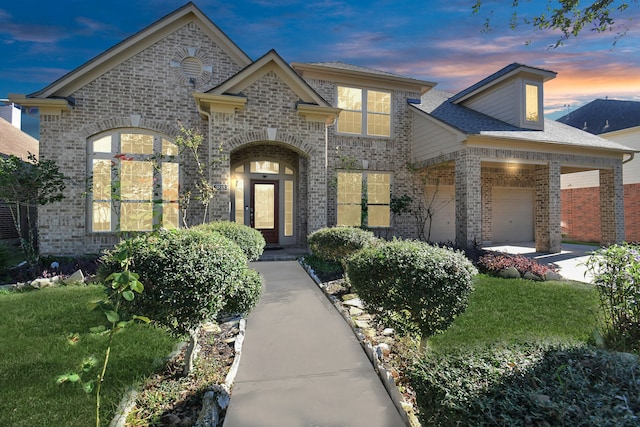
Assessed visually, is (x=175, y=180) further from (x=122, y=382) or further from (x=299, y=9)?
(x=122, y=382)

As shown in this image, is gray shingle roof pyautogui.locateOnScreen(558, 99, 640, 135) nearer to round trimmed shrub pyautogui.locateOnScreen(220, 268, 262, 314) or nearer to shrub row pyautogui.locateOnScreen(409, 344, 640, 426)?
shrub row pyautogui.locateOnScreen(409, 344, 640, 426)

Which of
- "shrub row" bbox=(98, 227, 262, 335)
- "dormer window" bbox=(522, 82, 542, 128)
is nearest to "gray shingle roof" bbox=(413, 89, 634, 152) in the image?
"dormer window" bbox=(522, 82, 542, 128)

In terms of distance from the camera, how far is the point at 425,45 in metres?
10.1

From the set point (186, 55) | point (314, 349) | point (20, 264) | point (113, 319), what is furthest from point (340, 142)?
point (113, 319)

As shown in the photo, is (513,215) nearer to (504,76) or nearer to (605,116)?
(504,76)

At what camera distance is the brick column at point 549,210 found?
11547 mm

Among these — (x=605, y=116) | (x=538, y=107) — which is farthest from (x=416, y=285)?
(x=605, y=116)

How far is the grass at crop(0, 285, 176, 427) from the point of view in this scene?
2.70 meters

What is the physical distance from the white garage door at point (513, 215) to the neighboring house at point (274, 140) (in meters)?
3.28

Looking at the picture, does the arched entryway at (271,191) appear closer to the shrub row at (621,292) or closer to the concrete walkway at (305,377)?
the concrete walkway at (305,377)

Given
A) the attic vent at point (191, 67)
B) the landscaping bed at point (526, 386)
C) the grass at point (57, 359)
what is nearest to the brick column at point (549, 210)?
the landscaping bed at point (526, 386)

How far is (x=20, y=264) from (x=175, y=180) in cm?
459

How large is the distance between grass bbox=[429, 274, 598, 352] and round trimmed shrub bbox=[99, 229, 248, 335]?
2546mm

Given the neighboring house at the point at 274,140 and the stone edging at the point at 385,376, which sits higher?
the neighboring house at the point at 274,140
